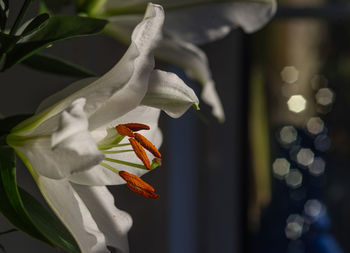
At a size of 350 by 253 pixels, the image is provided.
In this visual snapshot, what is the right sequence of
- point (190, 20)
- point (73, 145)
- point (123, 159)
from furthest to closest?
point (190, 20)
point (123, 159)
point (73, 145)

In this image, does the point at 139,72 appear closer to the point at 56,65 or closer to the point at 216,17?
the point at 56,65

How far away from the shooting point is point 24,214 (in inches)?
13.1

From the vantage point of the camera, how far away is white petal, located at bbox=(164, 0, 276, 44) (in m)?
0.55

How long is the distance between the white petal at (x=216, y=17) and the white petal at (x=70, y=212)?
0.24 meters

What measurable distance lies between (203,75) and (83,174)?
26 cm

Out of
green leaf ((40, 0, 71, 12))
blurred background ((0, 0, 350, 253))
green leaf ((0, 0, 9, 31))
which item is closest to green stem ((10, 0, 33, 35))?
green leaf ((0, 0, 9, 31))

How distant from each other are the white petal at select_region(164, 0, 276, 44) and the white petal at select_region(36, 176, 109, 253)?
0.79 ft

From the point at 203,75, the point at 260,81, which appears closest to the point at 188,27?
the point at 203,75

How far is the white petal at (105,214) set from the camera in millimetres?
383

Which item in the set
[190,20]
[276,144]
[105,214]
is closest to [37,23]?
[105,214]

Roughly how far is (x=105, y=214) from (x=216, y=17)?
0.88 ft

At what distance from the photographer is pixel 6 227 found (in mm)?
795

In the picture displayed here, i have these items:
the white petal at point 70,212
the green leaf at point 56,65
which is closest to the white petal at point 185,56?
the green leaf at point 56,65

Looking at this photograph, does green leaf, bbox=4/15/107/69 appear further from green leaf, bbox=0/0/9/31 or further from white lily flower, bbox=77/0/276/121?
white lily flower, bbox=77/0/276/121
